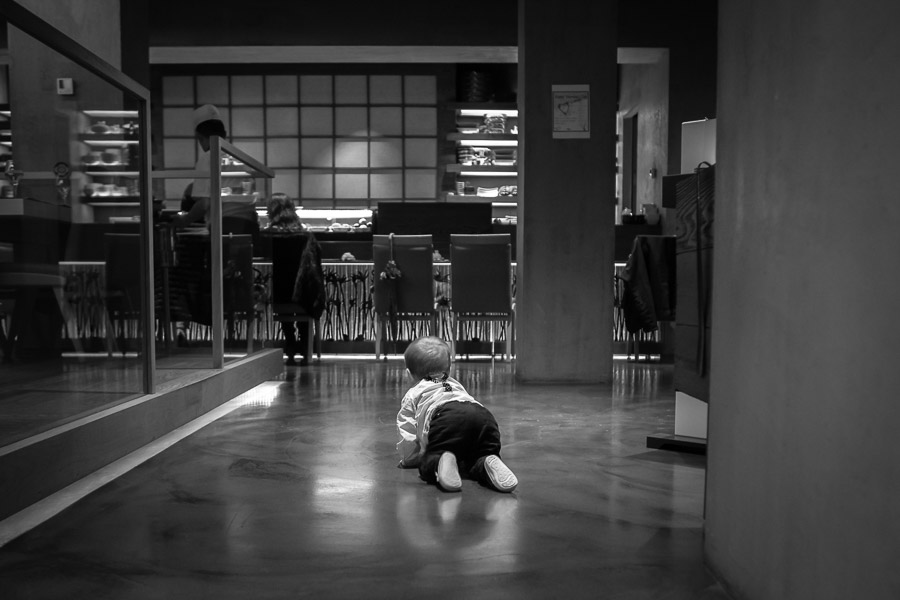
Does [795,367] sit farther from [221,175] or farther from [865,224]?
[221,175]

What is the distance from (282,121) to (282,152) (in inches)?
15.3

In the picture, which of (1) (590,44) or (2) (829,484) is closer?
(2) (829,484)

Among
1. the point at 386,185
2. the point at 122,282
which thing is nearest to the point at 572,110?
the point at 122,282

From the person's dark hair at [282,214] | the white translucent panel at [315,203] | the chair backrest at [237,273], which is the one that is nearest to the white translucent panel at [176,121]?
the white translucent panel at [315,203]

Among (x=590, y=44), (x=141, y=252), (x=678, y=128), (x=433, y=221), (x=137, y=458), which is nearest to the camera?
(x=137, y=458)

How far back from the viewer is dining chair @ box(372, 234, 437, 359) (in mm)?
5379

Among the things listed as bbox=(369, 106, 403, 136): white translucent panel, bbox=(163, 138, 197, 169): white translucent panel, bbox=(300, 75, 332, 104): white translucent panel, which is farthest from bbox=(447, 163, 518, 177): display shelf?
bbox=(163, 138, 197, 169): white translucent panel

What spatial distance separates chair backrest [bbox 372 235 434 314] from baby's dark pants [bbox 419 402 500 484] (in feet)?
10.5

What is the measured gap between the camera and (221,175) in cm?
A: 361

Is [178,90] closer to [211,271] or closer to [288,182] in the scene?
[288,182]

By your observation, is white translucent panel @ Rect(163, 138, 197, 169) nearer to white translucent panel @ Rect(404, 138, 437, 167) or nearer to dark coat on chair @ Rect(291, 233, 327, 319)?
white translucent panel @ Rect(404, 138, 437, 167)

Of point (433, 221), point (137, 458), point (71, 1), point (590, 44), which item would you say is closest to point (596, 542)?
point (137, 458)

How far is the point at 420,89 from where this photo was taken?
945cm

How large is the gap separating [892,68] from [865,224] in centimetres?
18
